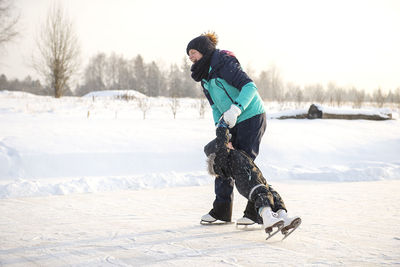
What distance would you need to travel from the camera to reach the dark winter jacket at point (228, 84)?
108 inches

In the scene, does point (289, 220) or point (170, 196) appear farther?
point (170, 196)

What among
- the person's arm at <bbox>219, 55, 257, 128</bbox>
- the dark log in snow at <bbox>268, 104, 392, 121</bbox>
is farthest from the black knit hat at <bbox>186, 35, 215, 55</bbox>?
the dark log in snow at <bbox>268, 104, 392, 121</bbox>

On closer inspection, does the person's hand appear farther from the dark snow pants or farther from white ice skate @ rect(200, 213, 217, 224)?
white ice skate @ rect(200, 213, 217, 224)

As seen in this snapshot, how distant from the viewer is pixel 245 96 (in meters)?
2.64

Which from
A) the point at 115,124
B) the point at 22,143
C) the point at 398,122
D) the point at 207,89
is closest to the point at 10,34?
the point at 115,124

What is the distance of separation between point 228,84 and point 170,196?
6.14 ft

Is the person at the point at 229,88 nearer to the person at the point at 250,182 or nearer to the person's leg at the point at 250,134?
the person's leg at the point at 250,134

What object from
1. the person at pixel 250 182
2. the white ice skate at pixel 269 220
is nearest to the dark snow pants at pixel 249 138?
the person at pixel 250 182

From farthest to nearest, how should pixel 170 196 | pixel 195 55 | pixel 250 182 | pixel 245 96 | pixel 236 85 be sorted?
pixel 170 196 < pixel 195 55 < pixel 236 85 < pixel 245 96 < pixel 250 182

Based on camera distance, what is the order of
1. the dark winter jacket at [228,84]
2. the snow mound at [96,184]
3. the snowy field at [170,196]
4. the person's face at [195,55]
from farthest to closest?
the snow mound at [96,184] < the person's face at [195,55] < the dark winter jacket at [228,84] < the snowy field at [170,196]

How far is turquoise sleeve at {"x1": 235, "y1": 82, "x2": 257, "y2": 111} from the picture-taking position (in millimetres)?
2623

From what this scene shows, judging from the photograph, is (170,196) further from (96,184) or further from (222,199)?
(222,199)

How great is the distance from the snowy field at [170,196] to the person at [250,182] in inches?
6.7

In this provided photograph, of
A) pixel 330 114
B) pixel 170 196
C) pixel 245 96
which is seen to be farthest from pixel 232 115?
pixel 330 114
